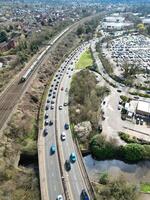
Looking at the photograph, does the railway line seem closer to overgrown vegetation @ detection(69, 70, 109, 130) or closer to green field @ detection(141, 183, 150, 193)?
overgrown vegetation @ detection(69, 70, 109, 130)

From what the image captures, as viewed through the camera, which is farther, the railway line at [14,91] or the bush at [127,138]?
the railway line at [14,91]

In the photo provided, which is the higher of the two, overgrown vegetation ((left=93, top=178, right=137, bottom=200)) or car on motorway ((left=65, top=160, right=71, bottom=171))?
car on motorway ((left=65, top=160, right=71, bottom=171))

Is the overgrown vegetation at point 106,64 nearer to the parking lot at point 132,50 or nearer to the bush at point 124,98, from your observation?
the parking lot at point 132,50

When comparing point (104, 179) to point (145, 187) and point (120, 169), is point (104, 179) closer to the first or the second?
point (120, 169)

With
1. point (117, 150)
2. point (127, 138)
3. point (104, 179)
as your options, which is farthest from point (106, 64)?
point (104, 179)

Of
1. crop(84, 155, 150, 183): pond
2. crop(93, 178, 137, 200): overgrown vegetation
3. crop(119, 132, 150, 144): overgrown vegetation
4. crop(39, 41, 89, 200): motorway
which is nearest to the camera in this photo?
crop(93, 178, 137, 200): overgrown vegetation

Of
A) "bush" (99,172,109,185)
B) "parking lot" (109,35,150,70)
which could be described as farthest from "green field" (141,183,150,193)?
"parking lot" (109,35,150,70)

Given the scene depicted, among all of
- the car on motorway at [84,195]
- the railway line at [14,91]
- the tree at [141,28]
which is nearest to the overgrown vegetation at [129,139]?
the car on motorway at [84,195]
